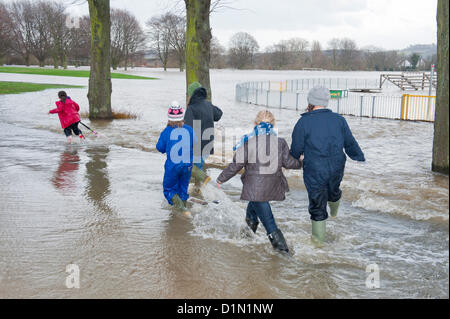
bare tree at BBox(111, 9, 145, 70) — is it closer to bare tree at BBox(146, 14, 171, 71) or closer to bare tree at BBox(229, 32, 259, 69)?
bare tree at BBox(146, 14, 171, 71)

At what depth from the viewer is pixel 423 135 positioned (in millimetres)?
17094

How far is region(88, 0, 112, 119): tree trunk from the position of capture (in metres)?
17.3

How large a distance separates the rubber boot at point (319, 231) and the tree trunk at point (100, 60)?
1419 centimetres

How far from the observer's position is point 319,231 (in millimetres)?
5234

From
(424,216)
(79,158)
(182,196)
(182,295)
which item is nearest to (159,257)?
(182,295)

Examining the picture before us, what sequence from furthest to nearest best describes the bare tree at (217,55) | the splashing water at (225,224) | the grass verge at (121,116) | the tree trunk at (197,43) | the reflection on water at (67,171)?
the bare tree at (217,55) → the grass verge at (121,116) → the tree trunk at (197,43) → the reflection on water at (67,171) → the splashing water at (225,224)

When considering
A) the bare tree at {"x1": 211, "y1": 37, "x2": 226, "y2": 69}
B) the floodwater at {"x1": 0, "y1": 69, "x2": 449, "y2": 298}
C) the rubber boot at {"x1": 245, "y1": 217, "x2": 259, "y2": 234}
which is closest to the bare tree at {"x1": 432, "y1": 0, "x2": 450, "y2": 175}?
the floodwater at {"x1": 0, "y1": 69, "x2": 449, "y2": 298}

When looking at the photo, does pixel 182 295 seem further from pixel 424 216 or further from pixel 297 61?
pixel 297 61

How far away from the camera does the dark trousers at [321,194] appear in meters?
4.98

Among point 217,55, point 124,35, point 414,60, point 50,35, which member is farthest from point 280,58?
point 50,35

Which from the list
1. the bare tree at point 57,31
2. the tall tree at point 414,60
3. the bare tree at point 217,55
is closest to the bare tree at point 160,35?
the bare tree at point 217,55

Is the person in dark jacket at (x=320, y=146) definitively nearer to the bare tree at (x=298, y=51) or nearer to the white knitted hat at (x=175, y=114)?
the white knitted hat at (x=175, y=114)

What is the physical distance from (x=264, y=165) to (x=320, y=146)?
63 centimetres

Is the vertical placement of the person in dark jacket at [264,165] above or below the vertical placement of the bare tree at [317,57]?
below
